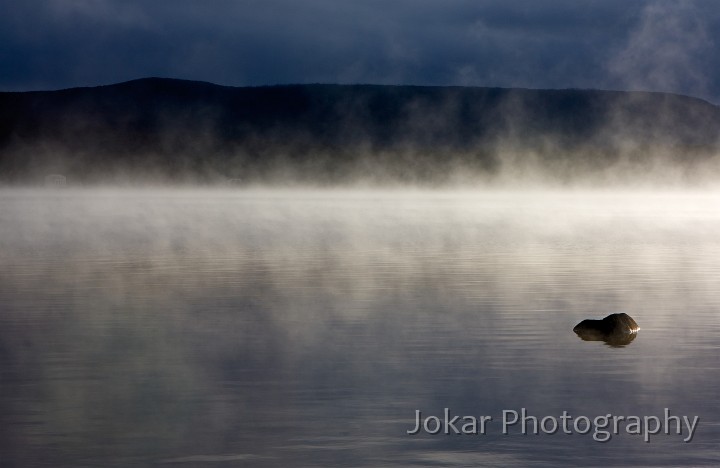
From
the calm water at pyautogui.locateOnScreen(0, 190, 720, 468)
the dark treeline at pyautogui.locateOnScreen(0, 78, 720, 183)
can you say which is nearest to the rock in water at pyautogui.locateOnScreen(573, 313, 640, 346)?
the calm water at pyautogui.locateOnScreen(0, 190, 720, 468)

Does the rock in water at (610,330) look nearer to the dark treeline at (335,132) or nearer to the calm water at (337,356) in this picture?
the calm water at (337,356)

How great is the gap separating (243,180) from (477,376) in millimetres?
109381

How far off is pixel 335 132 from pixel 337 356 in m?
116

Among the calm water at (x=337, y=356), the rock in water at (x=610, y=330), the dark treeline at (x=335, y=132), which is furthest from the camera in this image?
the dark treeline at (x=335, y=132)

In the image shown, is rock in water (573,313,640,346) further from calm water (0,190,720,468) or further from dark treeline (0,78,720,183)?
dark treeline (0,78,720,183)

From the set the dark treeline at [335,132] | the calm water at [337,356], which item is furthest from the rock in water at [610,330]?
the dark treeline at [335,132]

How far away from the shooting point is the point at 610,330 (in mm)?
14484

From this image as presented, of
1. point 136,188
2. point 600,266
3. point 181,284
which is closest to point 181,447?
point 181,284

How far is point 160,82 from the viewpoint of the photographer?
13012cm

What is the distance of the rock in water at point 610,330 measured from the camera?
1445cm

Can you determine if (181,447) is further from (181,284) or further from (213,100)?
(213,100)

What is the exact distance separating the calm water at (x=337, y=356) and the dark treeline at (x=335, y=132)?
93.2 meters

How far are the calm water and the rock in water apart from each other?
135mm

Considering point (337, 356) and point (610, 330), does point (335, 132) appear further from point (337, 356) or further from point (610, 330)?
point (337, 356)
